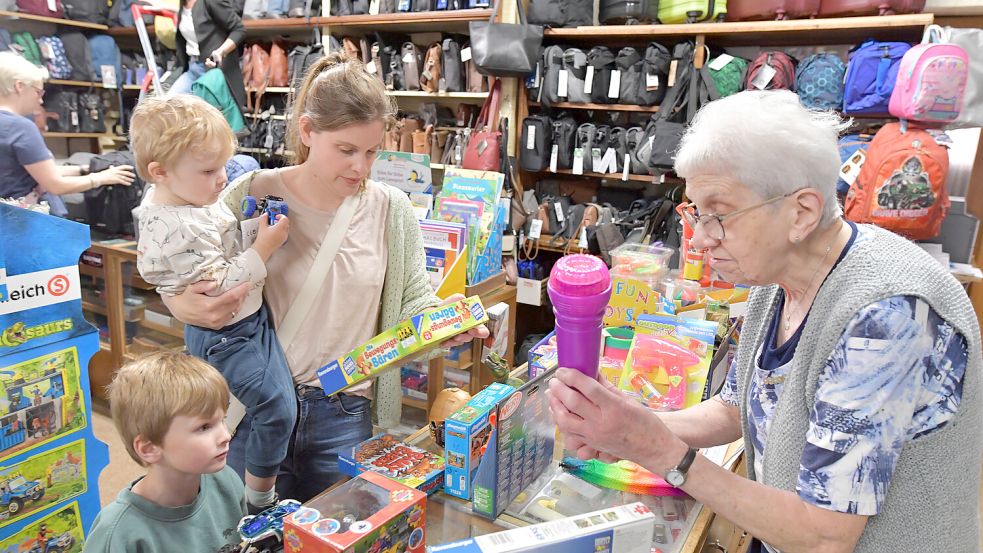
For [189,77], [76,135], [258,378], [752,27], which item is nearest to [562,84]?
[752,27]

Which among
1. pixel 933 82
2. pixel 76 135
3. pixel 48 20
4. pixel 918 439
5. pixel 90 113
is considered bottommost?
pixel 918 439

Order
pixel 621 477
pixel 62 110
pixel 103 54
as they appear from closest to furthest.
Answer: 1. pixel 621 477
2. pixel 62 110
3. pixel 103 54

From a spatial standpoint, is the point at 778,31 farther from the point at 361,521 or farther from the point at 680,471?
the point at 361,521

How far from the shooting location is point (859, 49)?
11.6ft

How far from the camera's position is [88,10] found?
20.5ft

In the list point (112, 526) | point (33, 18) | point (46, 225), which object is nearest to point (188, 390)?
point (112, 526)

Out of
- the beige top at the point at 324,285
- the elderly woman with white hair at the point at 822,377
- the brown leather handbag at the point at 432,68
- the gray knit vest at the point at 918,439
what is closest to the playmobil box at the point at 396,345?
the beige top at the point at 324,285

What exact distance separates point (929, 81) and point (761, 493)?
302 centimetres

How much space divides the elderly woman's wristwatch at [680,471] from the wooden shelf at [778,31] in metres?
3.34

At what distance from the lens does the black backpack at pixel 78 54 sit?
20.2 feet

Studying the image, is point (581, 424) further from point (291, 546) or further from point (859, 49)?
point (859, 49)

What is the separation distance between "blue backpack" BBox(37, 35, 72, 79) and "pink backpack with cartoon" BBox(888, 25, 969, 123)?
6.79 metres

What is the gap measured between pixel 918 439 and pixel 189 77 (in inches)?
231

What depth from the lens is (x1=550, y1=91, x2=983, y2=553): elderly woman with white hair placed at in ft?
3.14
